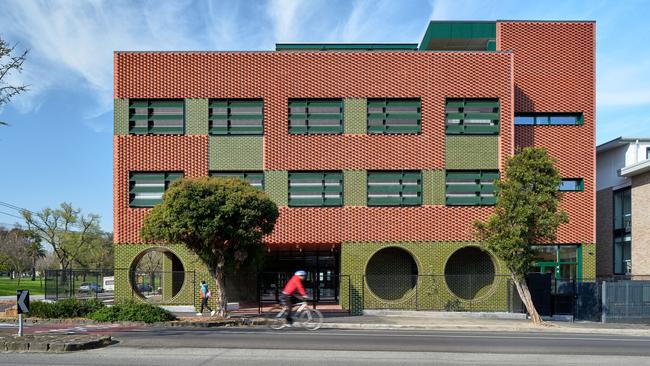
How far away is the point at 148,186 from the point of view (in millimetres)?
26562

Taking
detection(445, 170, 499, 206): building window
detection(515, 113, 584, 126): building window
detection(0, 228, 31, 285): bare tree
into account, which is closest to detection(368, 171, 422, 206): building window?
detection(445, 170, 499, 206): building window

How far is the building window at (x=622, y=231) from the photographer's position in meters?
31.0

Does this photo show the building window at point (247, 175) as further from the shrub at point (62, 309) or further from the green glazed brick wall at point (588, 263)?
the green glazed brick wall at point (588, 263)

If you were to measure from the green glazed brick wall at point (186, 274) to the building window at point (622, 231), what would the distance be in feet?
72.6

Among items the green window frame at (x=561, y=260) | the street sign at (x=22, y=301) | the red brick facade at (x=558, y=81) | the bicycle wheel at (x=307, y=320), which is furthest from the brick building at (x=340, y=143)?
the street sign at (x=22, y=301)

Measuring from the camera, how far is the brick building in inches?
1040

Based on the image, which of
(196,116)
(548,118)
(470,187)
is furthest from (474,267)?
(196,116)

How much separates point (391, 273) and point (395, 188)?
4.23 meters

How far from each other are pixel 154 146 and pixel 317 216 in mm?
8220

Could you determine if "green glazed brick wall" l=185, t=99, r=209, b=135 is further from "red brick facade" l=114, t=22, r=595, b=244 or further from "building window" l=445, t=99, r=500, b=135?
"building window" l=445, t=99, r=500, b=135

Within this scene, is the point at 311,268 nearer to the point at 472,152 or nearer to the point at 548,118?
the point at 472,152

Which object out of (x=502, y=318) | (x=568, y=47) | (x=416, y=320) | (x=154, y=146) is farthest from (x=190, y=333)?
(x=568, y=47)

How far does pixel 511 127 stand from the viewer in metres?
26.5

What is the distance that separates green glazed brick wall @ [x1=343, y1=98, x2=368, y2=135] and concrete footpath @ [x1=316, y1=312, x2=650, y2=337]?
848 centimetres
